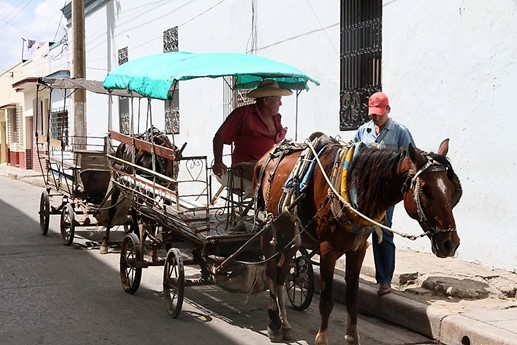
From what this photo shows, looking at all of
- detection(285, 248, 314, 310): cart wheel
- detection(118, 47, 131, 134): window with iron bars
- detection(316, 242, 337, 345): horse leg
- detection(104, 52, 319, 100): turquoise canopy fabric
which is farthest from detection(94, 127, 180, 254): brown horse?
detection(118, 47, 131, 134): window with iron bars

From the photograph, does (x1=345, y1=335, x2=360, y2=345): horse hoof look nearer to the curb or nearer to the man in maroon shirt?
the curb

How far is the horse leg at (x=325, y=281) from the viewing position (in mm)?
4492

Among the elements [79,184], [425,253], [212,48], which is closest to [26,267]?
[79,184]

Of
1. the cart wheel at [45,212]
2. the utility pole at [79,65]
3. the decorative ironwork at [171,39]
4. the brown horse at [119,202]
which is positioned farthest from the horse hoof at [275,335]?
the decorative ironwork at [171,39]

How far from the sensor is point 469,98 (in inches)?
275

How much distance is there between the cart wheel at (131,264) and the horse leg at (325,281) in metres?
2.37

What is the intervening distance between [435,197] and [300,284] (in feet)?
8.68

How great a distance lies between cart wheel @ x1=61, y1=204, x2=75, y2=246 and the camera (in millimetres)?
9205

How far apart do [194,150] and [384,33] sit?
637 centimetres

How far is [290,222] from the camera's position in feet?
16.3

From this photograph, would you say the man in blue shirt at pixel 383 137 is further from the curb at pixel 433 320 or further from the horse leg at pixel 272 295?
the horse leg at pixel 272 295

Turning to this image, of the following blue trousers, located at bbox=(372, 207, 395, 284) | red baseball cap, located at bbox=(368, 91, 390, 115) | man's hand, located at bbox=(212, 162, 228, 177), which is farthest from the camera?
man's hand, located at bbox=(212, 162, 228, 177)

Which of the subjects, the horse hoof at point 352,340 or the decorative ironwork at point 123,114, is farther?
the decorative ironwork at point 123,114

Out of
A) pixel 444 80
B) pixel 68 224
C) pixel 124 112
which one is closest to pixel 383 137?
pixel 444 80
